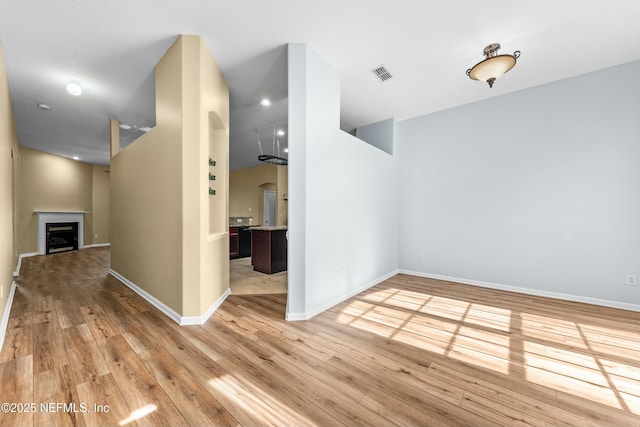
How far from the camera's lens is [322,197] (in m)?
3.02

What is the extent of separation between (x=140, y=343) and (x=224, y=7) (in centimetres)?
310

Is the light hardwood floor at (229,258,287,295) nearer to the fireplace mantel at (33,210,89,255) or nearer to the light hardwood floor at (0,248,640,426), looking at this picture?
the light hardwood floor at (0,248,640,426)

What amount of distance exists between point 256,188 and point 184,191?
7.26 metres

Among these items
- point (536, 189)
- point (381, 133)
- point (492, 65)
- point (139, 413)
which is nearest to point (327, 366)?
point (139, 413)

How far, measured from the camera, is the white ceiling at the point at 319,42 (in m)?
2.31

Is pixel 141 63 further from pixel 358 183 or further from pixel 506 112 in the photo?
pixel 506 112

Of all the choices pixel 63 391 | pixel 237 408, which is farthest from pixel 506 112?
pixel 63 391

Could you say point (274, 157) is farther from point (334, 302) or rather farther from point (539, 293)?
point (539, 293)

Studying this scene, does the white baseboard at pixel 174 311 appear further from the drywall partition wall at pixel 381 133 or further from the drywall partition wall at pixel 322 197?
the drywall partition wall at pixel 381 133

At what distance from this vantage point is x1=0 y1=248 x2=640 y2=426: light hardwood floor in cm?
146

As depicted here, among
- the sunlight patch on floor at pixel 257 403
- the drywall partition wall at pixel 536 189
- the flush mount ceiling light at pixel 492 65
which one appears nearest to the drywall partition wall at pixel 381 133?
the drywall partition wall at pixel 536 189

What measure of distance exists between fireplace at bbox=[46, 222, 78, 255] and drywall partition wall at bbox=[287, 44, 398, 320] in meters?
8.75

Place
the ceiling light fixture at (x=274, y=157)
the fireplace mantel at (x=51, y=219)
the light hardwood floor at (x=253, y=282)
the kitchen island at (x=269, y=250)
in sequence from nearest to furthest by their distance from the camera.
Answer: the light hardwood floor at (x=253, y=282) → the kitchen island at (x=269, y=250) → the ceiling light fixture at (x=274, y=157) → the fireplace mantel at (x=51, y=219)

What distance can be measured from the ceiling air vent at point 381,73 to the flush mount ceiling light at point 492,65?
1.02 m
